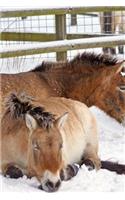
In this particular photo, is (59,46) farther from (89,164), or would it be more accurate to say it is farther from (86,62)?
(89,164)

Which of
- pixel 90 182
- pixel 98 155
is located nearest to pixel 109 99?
pixel 98 155

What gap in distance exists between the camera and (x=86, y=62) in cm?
756

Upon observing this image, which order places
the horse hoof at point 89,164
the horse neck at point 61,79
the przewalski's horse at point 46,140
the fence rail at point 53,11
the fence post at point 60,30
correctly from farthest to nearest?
the fence post at point 60,30
the fence rail at point 53,11
the horse neck at point 61,79
the horse hoof at point 89,164
the przewalski's horse at point 46,140

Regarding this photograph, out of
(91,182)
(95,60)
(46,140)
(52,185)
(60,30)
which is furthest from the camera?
(60,30)

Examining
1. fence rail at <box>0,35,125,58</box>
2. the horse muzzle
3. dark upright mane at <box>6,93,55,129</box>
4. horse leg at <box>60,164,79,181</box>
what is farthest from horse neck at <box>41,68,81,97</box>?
the horse muzzle

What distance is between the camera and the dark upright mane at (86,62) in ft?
24.6

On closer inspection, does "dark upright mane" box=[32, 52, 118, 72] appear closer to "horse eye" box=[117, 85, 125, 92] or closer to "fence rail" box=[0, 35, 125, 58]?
"fence rail" box=[0, 35, 125, 58]

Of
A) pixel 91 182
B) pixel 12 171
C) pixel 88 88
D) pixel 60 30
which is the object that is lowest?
pixel 91 182

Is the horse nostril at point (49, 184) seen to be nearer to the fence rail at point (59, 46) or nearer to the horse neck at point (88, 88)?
the horse neck at point (88, 88)

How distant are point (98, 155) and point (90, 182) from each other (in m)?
0.98

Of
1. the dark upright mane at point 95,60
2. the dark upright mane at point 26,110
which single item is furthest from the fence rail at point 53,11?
the dark upright mane at point 26,110

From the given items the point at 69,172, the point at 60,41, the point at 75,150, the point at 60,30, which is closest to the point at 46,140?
the point at 69,172

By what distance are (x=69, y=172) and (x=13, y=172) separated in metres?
0.50

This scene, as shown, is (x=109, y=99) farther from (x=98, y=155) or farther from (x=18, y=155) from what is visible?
(x=18, y=155)
